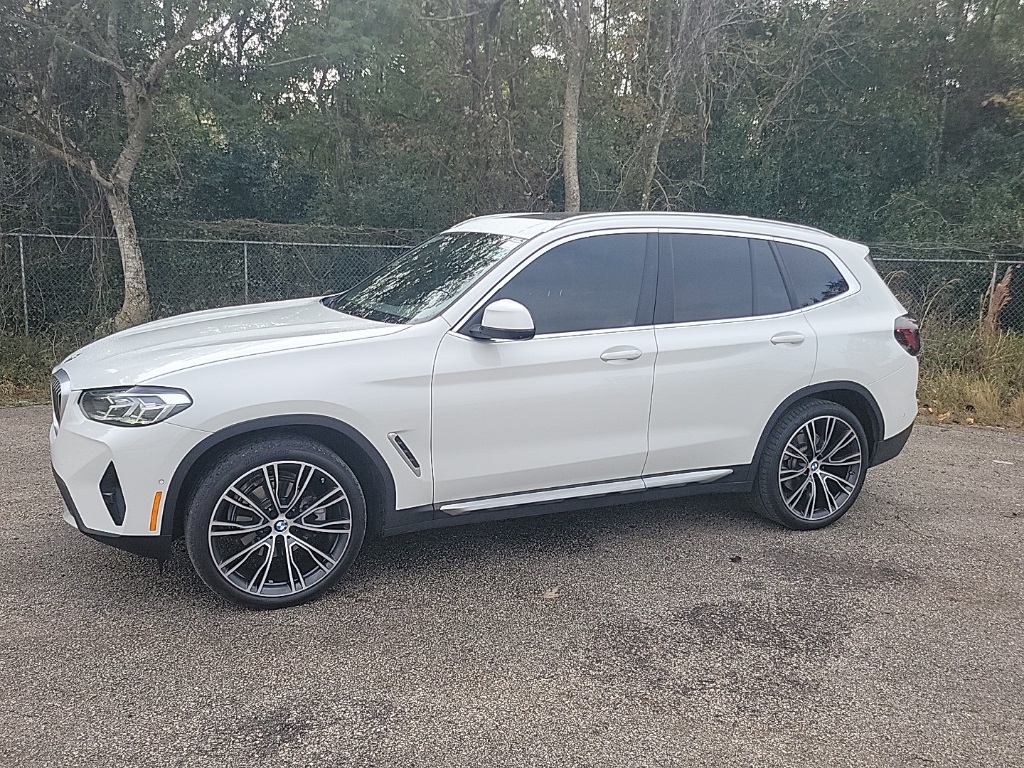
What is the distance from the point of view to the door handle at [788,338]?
459cm

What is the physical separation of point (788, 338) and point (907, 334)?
34.7 inches

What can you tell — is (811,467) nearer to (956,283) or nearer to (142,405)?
(142,405)

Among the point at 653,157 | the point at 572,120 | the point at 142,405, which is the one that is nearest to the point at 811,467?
the point at 142,405

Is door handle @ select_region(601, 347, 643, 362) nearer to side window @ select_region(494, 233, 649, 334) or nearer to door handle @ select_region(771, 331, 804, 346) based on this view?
side window @ select_region(494, 233, 649, 334)

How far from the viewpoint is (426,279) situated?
4.48 m

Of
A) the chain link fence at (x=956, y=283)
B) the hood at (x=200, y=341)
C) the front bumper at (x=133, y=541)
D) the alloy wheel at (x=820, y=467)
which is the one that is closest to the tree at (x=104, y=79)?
the hood at (x=200, y=341)

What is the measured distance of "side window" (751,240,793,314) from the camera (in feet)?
15.4

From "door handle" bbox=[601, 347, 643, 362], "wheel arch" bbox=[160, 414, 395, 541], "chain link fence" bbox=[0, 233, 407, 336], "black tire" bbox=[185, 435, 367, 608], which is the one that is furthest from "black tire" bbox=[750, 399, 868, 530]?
"chain link fence" bbox=[0, 233, 407, 336]

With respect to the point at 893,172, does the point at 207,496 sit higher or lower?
lower

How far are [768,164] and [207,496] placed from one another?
14.5 meters

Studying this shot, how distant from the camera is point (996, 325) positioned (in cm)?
968

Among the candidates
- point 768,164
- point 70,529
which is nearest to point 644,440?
point 70,529

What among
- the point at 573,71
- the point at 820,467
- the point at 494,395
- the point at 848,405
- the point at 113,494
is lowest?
the point at 820,467

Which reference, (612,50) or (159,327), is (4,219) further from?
(612,50)
